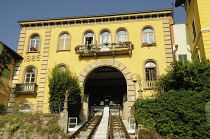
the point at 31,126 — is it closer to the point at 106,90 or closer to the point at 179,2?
the point at 106,90

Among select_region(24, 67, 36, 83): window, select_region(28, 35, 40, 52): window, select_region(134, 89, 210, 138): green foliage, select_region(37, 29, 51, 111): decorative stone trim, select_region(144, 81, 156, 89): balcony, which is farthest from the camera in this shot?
select_region(28, 35, 40, 52): window

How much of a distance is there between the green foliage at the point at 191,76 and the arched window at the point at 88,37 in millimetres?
10511

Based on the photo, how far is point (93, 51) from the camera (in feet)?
69.4

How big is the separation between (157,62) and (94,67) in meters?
6.49

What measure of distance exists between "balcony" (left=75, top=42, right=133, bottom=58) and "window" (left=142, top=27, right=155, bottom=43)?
1.93m

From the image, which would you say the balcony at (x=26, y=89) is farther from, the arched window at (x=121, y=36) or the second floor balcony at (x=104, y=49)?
the arched window at (x=121, y=36)

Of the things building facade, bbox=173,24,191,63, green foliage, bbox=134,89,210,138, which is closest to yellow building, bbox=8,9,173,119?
building facade, bbox=173,24,191,63

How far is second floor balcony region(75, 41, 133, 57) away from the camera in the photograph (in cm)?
2095

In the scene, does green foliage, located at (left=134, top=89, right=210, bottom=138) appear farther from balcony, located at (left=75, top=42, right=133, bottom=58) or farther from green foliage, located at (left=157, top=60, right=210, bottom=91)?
balcony, located at (left=75, top=42, right=133, bottom=58)

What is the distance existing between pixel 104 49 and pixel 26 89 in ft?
29.6

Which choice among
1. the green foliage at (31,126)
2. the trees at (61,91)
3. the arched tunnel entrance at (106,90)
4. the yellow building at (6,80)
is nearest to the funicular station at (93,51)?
the yellow building at (6,80)

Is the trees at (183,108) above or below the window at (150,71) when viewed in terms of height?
below

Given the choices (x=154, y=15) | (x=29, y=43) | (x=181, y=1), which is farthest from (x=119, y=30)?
(x=29, y=43)

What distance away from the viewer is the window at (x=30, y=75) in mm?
21852
